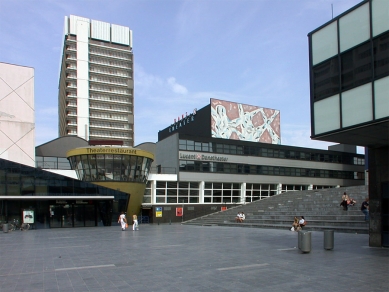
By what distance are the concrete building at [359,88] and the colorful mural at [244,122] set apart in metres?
50.9

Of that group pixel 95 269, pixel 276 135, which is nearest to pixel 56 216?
pixel 95 269

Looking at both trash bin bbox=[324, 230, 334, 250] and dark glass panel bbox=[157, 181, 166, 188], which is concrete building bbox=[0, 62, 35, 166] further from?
trash bin bbox=[324, 230, 334, 250]

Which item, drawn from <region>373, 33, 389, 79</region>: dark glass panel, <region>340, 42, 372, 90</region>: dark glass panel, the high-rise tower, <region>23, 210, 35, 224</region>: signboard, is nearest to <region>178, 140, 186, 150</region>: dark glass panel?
<region>23, 210, 35, 224</region>: signboard

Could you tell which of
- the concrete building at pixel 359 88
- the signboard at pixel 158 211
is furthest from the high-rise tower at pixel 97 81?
the concrete building at pixel 359 88

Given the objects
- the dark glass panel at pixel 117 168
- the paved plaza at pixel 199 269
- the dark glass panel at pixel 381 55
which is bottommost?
the paved plaza at pixel 199 269

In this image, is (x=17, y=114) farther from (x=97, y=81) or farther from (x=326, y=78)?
(x=97, y=81)

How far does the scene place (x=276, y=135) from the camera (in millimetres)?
80312

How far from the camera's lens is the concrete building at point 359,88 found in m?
13.3

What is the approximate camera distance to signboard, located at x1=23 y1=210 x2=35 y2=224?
34581mm

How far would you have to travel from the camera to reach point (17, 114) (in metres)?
47.8

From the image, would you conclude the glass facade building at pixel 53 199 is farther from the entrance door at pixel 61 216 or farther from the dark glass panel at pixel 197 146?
the dark glass panel at pixel 197 146

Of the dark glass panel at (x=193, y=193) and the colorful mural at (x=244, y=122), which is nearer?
the dark glass panel at (x=193, y=193)

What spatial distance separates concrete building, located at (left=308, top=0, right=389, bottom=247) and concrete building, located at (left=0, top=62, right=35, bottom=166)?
132ft

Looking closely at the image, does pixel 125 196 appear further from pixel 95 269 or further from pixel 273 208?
pixel 95 269
